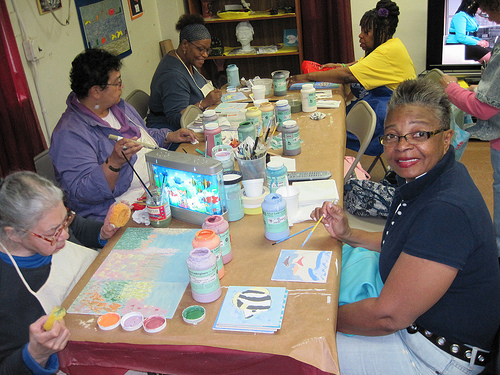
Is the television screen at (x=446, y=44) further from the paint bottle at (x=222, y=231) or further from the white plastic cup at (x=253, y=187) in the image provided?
the paint bottle at (x=222, y=231)

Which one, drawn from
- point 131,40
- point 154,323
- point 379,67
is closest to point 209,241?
point 154,323

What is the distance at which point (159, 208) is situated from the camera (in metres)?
1.74

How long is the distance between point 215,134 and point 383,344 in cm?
129

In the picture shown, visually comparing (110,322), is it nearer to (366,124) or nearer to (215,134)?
(215,134)

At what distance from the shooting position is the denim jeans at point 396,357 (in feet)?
4.41

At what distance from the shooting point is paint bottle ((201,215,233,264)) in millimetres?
1458

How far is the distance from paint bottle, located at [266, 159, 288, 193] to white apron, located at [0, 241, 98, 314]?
0.72 meters

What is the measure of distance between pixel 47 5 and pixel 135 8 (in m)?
1.32

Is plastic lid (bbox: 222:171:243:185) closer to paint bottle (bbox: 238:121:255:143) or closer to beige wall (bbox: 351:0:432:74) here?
paint bottle (bbox: 238:121:255:143)

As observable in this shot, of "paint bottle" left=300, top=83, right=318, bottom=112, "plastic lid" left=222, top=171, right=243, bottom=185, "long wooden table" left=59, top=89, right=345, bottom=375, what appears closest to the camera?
"long wooden table" left=59, top=89, right=345, bottom=375

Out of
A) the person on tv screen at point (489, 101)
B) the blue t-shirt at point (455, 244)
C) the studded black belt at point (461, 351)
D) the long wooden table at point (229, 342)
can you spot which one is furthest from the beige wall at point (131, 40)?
the studded black belt at point (461, 351)

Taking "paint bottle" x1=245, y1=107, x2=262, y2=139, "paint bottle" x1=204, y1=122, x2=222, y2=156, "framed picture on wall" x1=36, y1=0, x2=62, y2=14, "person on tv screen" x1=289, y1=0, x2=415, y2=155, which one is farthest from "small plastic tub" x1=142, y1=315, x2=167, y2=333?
"framed picture on wall" x1=36, y1=0, x2=62, y2=14

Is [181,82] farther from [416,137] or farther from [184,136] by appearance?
[416,137]

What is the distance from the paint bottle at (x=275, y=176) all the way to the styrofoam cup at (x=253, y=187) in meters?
0.04
